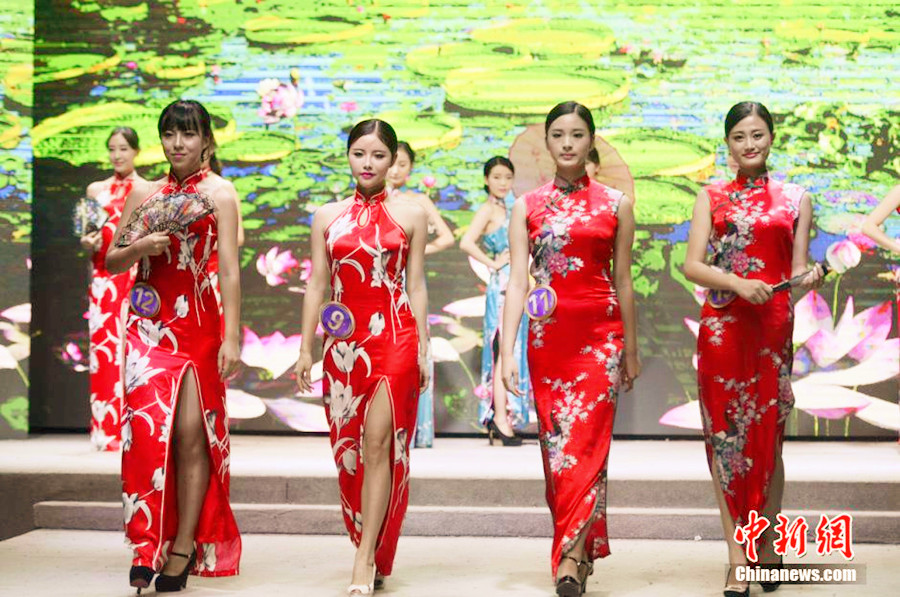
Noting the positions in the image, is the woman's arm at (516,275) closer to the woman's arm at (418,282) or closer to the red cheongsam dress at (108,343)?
the woman's arm at (418,282)

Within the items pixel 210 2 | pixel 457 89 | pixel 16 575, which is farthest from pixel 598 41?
pixel 16 575

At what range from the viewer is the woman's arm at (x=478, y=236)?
7.57m

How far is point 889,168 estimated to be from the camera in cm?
787

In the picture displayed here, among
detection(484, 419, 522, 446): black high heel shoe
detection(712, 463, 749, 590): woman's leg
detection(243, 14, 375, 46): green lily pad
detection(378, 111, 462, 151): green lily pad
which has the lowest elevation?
detection(484, 419, 522, 446): black high heel shoe

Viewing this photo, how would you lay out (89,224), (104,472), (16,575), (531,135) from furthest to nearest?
(531,135)
(89,224)
(104,472)
(16,575)

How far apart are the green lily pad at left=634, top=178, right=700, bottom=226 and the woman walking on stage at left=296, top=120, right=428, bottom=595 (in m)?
3.72

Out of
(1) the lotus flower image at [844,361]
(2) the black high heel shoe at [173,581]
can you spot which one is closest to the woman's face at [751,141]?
(2) the black high heel shoe at [173,581]

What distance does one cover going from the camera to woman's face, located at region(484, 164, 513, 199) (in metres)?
7.54

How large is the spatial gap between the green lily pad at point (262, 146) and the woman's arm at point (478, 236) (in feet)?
4.28

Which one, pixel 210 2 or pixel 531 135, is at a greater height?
pixel 210 2

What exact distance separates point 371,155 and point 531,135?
11.4ft

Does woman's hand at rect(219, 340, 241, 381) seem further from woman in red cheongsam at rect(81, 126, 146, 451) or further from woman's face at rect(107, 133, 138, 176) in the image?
woman's face at rect(107, 133, 138, 176)

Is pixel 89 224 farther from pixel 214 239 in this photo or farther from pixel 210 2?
pixel 214 239

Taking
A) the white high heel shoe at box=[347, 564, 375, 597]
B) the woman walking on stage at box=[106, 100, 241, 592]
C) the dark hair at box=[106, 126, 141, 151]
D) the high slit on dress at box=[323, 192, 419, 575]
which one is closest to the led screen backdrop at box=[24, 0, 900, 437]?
the dark hair at box=[106, 126, 141, 151]
